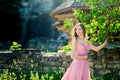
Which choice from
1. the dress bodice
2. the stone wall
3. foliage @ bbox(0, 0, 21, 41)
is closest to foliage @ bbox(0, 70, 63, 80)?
the stone wall

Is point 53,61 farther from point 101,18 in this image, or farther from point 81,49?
point 81,49

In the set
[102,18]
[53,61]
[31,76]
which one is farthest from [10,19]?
[102,18]

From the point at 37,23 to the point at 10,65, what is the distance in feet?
A: 105

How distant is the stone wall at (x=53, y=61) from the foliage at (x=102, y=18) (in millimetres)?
561

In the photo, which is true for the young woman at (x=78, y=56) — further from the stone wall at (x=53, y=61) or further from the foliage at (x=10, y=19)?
the foliage at (x=10, y=19)

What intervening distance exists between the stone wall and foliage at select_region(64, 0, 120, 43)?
1.84 ft

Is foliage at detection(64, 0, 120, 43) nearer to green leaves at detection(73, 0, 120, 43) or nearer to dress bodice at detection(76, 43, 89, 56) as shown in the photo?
green leaves at detection(73, 0, 120, 43)

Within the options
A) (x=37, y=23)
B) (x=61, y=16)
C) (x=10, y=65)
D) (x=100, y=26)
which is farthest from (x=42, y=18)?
(x=100, y=26)

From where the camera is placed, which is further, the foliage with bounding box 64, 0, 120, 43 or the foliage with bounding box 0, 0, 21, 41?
the foliage with bounding box 0, 0, 21, 41

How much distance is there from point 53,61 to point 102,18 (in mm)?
2880

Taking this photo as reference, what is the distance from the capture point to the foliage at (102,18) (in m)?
12.5

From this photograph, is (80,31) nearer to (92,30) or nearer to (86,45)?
(86,45)

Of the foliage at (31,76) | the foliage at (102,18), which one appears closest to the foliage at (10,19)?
the foliage at (31,76)

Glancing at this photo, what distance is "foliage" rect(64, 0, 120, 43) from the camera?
12.5 meters
